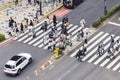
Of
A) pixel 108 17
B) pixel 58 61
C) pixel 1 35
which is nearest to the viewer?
pixel 58 61

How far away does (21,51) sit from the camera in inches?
2167

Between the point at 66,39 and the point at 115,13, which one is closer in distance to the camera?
the point at 66,39

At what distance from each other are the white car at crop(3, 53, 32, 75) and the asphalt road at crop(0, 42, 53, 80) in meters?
0.68

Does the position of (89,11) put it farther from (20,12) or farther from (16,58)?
(16,58)

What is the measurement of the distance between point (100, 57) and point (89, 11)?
1334cm

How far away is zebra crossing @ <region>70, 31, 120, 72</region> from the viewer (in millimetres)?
51781

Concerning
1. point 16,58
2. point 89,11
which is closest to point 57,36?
point 16,58

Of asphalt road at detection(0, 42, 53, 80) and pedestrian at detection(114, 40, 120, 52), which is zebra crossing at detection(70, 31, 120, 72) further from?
asphalt road at detection(0, 42, 53, 80)

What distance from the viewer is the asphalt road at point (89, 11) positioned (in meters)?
62.8

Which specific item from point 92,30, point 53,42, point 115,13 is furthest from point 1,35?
point 115,13

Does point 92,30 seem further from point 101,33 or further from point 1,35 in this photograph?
point 1,35

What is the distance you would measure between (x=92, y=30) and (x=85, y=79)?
12.4 meters

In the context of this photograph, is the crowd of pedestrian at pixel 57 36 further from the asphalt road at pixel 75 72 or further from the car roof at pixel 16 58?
the car roof at pixel 16 58

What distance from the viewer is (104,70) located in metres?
50.6
